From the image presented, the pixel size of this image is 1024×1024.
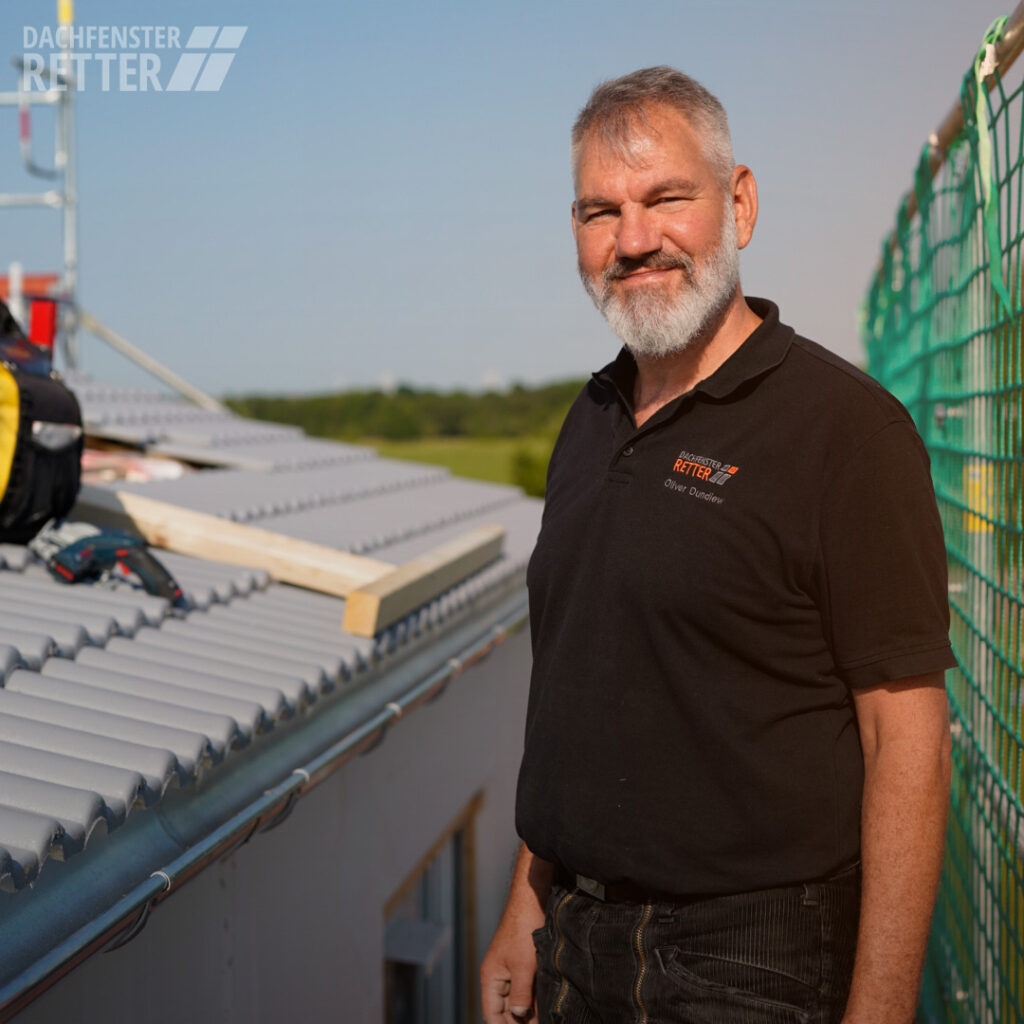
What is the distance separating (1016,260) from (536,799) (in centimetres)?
139

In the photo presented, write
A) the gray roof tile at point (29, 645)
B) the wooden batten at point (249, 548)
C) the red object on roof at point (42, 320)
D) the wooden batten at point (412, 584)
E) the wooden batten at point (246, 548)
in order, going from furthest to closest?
the red object on roof at point (42, 320) < the wooden batten at point (246, 548) < the wooden batten at point (249, 548) < the wooden batten at point (412, 584) < the gray roof tile at point (29, 645)

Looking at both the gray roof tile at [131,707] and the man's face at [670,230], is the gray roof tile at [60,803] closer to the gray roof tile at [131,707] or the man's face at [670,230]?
the gray roof tile at [131,707]

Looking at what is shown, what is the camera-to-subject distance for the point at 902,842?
1.66 metres

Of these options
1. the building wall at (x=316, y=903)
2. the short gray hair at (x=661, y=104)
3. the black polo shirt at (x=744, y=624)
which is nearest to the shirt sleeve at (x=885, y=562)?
the black polo shirt at (x=744, y=624)

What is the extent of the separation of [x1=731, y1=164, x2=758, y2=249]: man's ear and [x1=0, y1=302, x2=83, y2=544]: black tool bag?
2.18 metres

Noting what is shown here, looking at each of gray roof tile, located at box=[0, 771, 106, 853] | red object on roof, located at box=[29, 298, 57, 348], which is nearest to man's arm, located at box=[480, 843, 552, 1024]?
gray roof tile, located at box=[0, 771, 106, 853]

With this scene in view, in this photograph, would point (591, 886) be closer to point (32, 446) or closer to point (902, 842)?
point (902, 842)

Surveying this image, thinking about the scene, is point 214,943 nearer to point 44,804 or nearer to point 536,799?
point 44,804

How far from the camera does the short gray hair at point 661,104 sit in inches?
75.5

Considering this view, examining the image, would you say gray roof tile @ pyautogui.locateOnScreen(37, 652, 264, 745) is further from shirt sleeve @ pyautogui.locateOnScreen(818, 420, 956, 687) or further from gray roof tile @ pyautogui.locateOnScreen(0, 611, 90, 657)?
shirt sleeve @ pyautogui.locateOnScreen(818, 420, 956, 687)

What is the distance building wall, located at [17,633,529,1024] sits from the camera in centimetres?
251

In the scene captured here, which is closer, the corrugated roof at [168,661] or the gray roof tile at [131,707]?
the corrugated roof at [168,661]

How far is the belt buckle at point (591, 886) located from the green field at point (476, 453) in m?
35.4

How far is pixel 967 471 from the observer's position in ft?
Answer: 9.70
